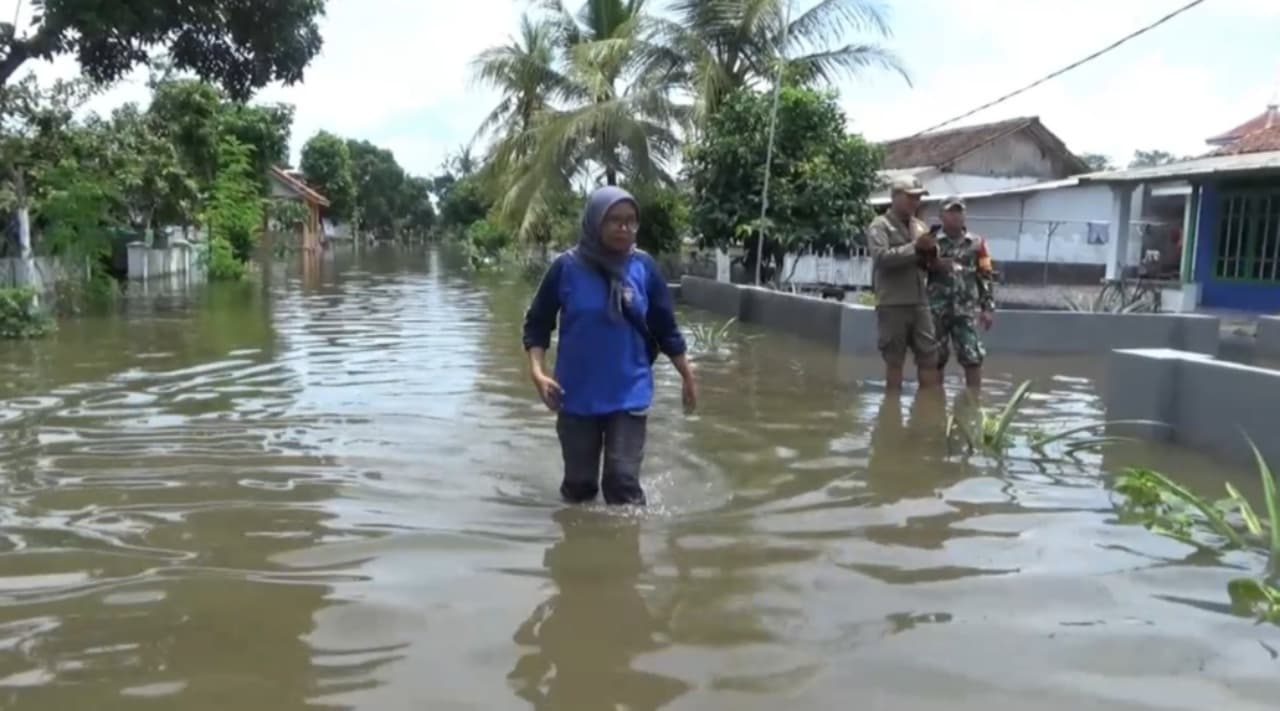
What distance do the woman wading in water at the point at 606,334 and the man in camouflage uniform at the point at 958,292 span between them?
3.87 metres

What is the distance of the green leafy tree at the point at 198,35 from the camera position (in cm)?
716

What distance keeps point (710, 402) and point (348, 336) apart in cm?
603

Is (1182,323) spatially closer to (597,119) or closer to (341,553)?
(341,553)

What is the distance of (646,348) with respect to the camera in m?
4.68

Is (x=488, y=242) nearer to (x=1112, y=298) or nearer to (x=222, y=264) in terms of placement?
(x=222, y=264)

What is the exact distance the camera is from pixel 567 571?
4066 millimetres

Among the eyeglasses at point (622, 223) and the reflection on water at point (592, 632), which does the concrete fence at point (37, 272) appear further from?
the reflection on water at point (592, 632)

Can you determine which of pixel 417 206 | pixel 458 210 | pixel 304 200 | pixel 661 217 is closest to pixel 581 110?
pixel 661 217

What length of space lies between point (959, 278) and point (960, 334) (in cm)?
40

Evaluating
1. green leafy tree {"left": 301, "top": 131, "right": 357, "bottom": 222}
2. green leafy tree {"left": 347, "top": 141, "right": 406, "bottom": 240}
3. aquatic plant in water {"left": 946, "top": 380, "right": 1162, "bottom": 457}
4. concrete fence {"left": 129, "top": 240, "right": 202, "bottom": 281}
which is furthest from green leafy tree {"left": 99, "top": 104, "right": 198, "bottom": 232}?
green leafy tree {"left": 347, "top": 141, "right": 406, "bottom": 240}

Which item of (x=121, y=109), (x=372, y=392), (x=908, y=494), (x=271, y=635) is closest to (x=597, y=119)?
(x=121, y=109)

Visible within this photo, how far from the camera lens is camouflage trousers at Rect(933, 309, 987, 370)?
7.97m

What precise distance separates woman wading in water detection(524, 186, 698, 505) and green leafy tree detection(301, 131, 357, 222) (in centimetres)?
6562

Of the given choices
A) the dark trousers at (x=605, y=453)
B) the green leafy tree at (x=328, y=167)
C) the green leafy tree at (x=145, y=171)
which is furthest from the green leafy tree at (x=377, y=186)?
the dark trousers at (x=605, y=453)
